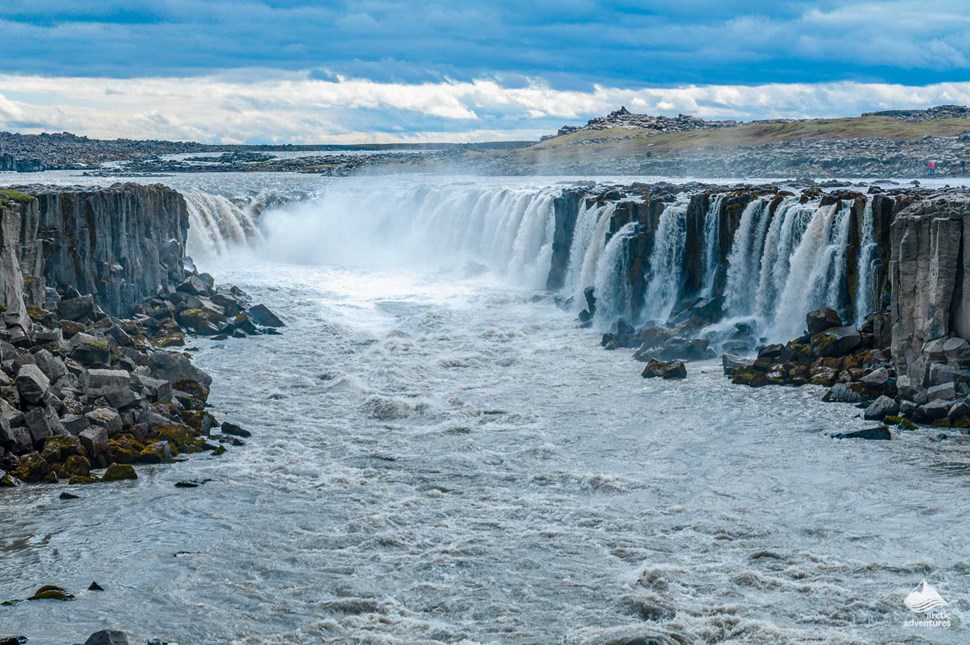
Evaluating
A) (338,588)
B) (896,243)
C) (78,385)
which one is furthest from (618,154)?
(338,588)

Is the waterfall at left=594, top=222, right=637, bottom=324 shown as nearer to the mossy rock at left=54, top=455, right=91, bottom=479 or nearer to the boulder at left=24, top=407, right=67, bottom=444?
the boulder at left=24, top=407, right=67, bottom=444

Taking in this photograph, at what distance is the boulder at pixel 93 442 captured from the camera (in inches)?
1262

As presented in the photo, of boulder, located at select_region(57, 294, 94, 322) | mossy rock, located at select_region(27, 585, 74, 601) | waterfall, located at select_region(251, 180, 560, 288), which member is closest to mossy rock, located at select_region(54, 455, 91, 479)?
mossy rock, located at select_region(27, 585, 74, 601)

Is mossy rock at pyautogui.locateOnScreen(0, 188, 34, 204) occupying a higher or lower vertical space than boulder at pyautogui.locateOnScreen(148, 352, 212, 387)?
higher

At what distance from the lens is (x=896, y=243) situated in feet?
130

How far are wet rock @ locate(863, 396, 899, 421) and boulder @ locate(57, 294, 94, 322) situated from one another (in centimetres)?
2839

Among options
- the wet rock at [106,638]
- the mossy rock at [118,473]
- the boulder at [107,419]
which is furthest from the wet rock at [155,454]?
the wet rock at [106,638]

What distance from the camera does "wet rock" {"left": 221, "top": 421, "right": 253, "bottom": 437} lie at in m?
35.8

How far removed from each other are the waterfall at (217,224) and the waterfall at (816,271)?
43705mm

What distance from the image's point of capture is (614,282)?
2266 inches

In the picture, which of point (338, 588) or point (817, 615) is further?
point (338, 588)

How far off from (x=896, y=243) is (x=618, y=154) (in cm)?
10232

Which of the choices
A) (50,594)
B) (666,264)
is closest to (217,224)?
(666,264)

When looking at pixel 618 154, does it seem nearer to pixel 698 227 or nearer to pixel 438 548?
pixel 698 227
